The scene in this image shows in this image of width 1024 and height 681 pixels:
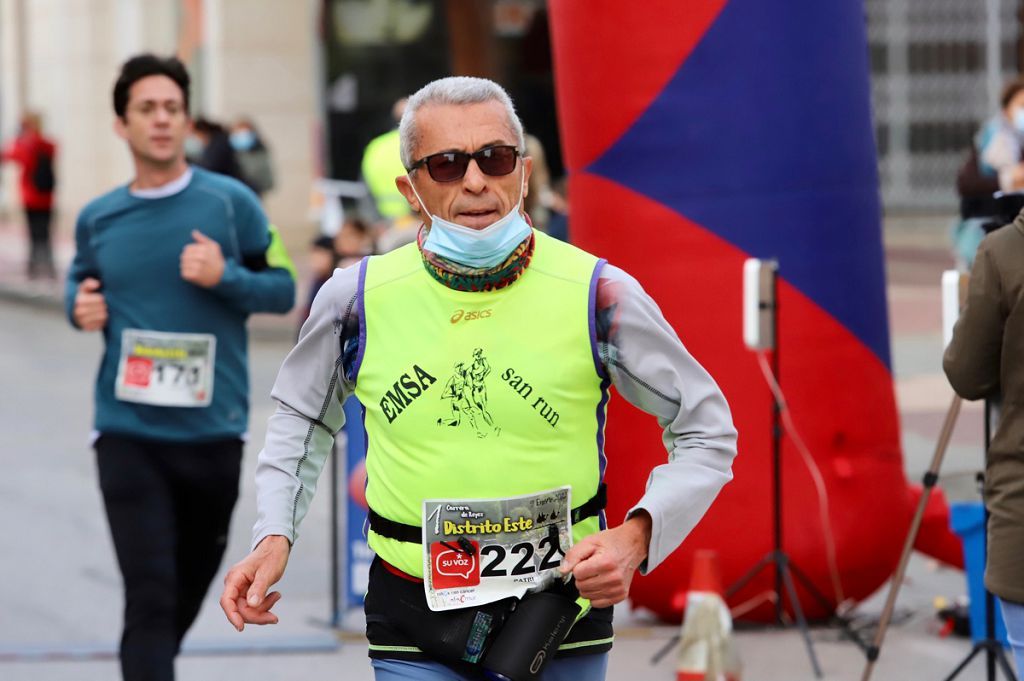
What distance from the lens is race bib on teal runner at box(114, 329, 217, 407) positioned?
17.9 ft

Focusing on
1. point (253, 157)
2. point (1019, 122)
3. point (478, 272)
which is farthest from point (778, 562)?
point (253, 157)

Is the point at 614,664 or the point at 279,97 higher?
the point at 279,97

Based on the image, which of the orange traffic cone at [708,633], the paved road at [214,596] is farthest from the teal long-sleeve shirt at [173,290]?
the paved road at [214,596]

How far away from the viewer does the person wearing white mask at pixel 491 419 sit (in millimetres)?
3430

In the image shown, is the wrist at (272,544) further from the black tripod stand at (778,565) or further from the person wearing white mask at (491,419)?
the black tripod stand at (778,565)

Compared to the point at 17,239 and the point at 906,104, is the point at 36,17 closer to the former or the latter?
the point at 17,239

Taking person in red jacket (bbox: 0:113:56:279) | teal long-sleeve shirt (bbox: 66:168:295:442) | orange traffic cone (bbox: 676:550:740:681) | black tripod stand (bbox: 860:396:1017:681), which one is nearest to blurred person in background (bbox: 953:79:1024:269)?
black tripod stand (bbox: 860:396:1017:681)

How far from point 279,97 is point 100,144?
8.70 metres

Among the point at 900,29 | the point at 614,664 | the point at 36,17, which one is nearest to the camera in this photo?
the point at 614,664

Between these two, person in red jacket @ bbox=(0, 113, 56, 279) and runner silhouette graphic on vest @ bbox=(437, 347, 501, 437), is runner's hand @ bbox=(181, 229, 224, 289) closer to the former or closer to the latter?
runner silhouette graphic on vest @ bbox=(437, 347, 501, 437)

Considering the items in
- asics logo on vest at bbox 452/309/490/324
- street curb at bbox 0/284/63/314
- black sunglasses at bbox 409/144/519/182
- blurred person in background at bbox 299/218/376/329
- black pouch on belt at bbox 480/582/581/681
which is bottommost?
street curb at bbox 0/284/63/314

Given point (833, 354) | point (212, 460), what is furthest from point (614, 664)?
point (212, 460)

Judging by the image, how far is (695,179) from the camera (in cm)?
709

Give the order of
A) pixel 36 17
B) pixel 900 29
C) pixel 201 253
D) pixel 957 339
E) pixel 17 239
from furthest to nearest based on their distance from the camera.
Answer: pixel 36 17 < pixel 17 239 < pixel 900 29 < pixel 201 253 < pixel 957 339
